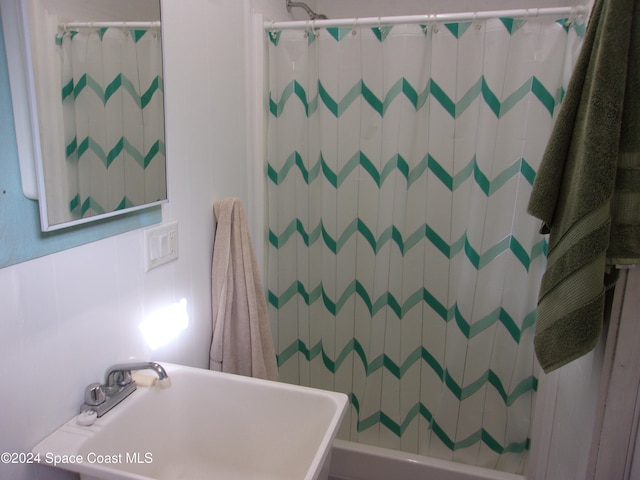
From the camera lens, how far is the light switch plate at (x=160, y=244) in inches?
47.2

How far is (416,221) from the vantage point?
1737 mm

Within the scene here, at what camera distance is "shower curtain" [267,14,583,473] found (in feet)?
5.20

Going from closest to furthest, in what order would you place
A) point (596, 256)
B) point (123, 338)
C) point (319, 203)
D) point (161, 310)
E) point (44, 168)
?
1. point (44, 168)
2. point (596, 256)
3. point (123, 338)
4. point (161, 310)
5. point (319, 203)

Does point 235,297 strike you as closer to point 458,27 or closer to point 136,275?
point 136,275

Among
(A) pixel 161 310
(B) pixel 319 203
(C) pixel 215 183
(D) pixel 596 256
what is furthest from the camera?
(B) pixel 319 203

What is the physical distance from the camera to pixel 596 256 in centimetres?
102

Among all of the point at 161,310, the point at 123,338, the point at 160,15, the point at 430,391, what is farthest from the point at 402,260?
the point at 160,15

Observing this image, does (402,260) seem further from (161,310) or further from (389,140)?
(161,310)

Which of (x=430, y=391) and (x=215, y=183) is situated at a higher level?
(x=215, y=183)

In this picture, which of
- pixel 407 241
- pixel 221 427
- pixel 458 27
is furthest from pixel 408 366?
pixel 458 27

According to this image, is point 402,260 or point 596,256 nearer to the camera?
point 596,256

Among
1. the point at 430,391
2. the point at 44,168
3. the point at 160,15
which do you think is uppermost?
the point at 160,15

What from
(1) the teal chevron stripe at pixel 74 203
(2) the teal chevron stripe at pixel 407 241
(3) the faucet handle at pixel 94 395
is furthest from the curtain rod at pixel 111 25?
(2) the teal chevron stripe at pixel 407 241

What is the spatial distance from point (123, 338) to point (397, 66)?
130cm
